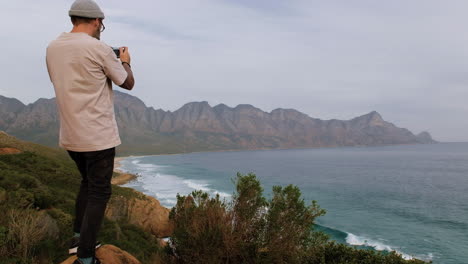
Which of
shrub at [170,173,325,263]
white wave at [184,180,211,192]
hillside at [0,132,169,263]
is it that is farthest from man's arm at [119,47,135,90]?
white wave at [184,180,211,192]

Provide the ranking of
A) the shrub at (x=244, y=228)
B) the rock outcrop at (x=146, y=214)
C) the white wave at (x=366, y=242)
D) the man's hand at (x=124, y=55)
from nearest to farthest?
the man's hand at (x=124, y=55)
the shrub at (x=244, y=228)
the rock outcrop at (x=146, y=214)
the white wave at (x=366, y=242)

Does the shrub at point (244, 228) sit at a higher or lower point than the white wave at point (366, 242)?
higher

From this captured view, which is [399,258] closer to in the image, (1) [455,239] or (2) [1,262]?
(2) [1,262]

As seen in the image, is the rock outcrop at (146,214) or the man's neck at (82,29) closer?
the man's neck at (82,29)

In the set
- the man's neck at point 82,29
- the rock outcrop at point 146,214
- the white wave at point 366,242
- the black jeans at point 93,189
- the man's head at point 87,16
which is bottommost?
the white wave at point 366,242

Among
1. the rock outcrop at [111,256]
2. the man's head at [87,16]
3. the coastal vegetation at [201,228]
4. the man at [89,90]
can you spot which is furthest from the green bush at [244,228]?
the man's head at [87,16]

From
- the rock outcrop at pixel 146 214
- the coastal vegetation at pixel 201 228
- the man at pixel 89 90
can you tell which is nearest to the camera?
the man at pixel 89 90

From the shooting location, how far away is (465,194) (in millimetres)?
63594

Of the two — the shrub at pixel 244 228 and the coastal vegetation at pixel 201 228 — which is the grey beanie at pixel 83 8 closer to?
the coastal vegetation at pixel 201 228

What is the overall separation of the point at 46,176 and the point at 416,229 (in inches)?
1718

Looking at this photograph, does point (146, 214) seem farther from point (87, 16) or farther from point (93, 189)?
point (87, 16)

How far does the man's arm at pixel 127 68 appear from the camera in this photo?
10.6ft

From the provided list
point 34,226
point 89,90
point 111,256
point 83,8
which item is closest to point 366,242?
point 111,256

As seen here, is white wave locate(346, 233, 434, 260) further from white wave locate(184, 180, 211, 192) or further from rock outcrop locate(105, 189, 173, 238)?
white wave locate(184, 180, 211, 192)
